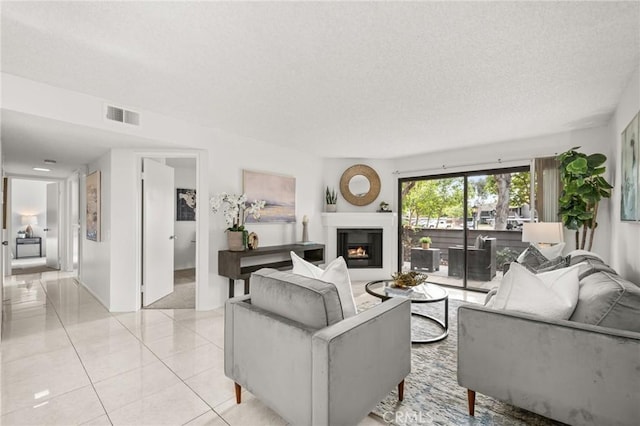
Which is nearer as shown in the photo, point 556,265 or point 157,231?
point 556,265

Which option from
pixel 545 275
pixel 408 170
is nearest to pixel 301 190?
pixel 408 170

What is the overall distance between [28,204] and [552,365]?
11420 millimetres

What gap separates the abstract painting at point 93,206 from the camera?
4.16 m

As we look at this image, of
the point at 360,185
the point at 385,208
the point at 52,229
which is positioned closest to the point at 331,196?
the point at 360,185

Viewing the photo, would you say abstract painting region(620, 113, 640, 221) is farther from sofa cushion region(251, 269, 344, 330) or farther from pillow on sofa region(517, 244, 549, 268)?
sofa cushion region(251, 269, 344, 330)

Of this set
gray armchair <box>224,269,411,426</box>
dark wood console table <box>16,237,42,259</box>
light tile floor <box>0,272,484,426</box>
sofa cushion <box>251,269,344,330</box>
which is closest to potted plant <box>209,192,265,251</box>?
light tile floor <box>0,272,484,426</box>

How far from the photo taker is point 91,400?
6.55ft

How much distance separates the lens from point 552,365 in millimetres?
1526

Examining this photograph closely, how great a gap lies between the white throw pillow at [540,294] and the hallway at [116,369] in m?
1.58

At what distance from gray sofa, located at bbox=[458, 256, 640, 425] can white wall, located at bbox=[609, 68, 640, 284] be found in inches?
41.1

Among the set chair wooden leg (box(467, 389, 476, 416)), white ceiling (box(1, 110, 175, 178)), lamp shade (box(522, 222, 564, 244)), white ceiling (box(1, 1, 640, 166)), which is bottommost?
chair wooden leg (box(467, 389, 476, 416))

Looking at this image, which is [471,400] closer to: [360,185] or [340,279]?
[340,279]

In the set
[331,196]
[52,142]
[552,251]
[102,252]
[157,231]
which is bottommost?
[102,252]

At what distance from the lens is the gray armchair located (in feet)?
4.76
